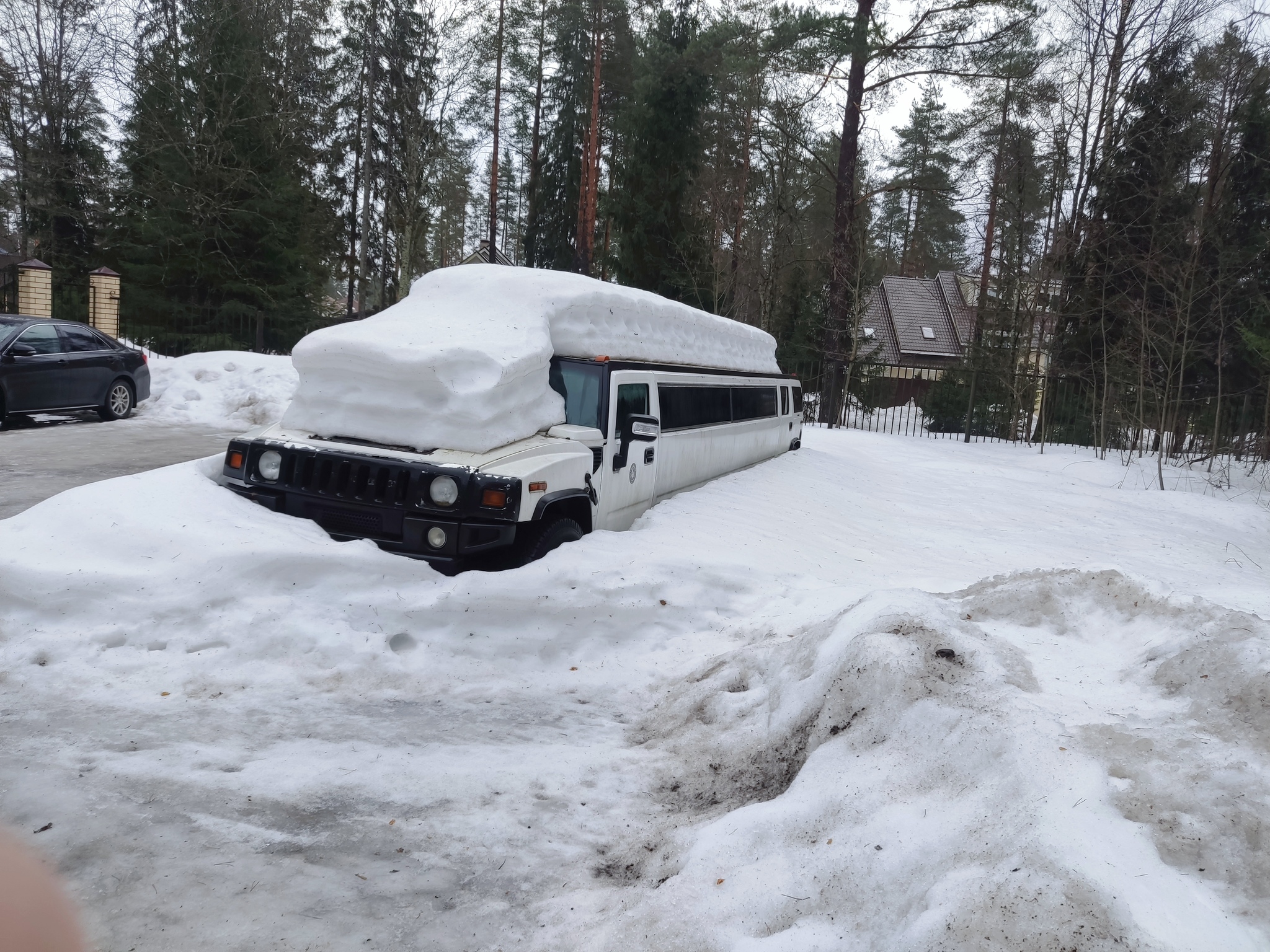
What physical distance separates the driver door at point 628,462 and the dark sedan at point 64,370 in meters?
10.3

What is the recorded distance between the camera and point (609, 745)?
4148 millimetres

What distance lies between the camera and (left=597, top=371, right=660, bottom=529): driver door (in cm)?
653

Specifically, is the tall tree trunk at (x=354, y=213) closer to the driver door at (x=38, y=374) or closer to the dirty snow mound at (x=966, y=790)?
the driver door at (x=38, y=374)

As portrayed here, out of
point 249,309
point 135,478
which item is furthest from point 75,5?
point 135,478

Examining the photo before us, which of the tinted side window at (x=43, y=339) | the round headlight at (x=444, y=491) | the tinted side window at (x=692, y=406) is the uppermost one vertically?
the tinted side window at (x=43, y=339)

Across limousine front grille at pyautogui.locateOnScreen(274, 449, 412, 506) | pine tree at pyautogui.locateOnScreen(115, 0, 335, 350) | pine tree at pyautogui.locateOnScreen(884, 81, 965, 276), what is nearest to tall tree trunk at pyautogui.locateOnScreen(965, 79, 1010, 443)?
pine tree at pyautogui.locateOnScreen(884, 81, 965, 276)

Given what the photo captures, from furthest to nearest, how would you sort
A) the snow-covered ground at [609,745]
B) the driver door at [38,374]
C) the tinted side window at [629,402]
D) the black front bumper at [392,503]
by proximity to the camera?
the driver door at [38,374] → the tinted side window at [629,402] → the black front bumper at [392,503] → the snow-covered ground at [609,745]

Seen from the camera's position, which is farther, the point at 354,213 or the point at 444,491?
the point at 354,213

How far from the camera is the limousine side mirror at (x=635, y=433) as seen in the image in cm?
649

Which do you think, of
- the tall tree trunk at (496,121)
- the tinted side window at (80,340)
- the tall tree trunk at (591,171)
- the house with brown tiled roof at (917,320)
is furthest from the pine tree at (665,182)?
the tinted side window at (80,340)

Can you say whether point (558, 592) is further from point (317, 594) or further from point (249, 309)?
point (249, 309)

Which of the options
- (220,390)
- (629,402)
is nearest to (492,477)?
(629,402)

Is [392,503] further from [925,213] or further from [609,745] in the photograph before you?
[925,213]

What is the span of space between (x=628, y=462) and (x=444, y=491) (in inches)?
75.1
